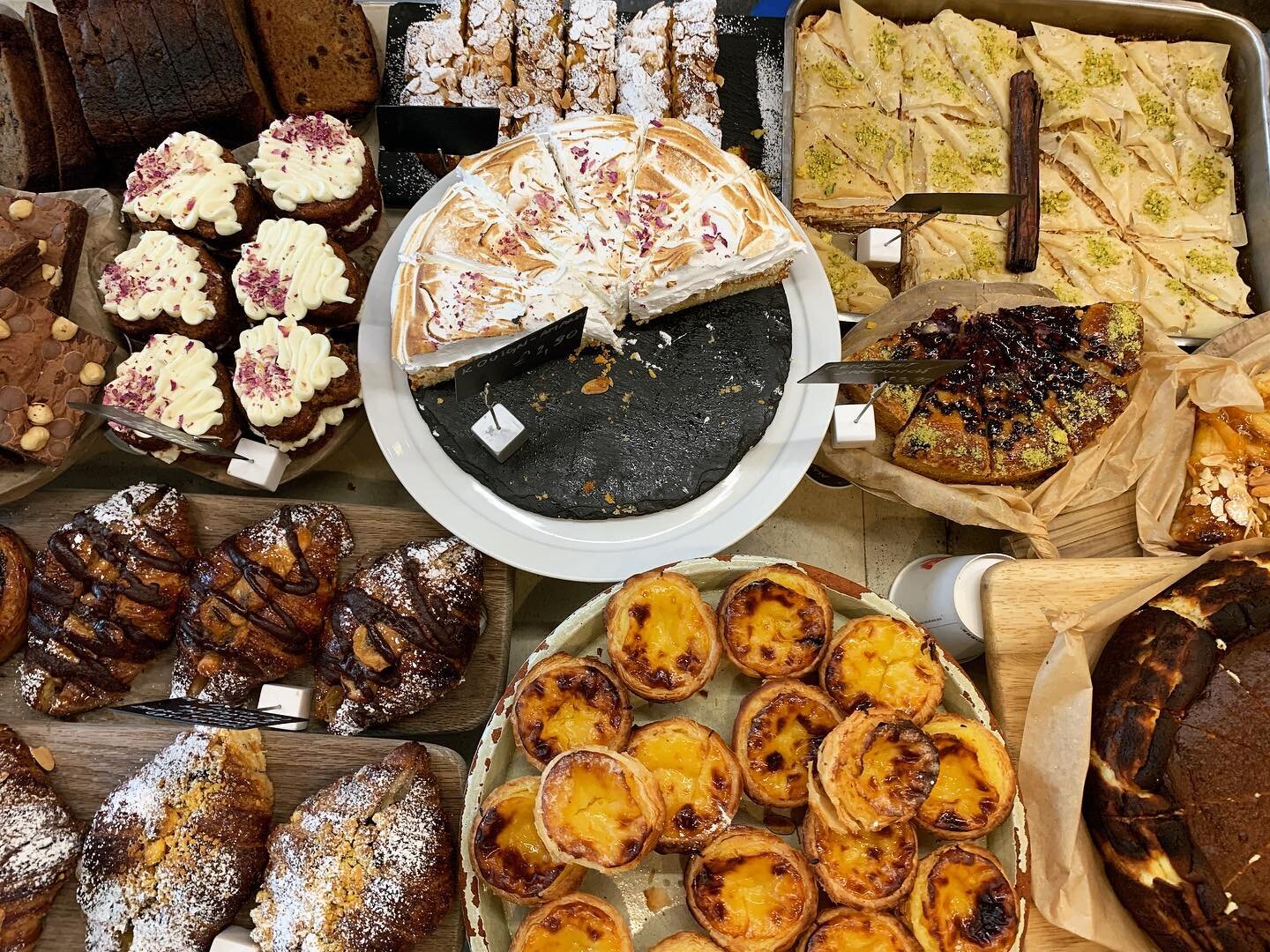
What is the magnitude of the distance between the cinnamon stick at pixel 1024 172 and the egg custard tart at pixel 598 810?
9.31 ft

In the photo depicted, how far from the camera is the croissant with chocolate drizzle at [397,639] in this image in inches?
105

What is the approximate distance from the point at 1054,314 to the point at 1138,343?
331mm

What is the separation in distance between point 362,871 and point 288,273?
2.02m

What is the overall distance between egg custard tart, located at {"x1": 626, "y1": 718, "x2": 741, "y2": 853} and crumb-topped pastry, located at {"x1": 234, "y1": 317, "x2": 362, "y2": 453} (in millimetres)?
1641

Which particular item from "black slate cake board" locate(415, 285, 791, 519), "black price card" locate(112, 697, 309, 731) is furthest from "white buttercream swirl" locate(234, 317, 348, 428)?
"black price card" locate(112, 697, 309, 731)

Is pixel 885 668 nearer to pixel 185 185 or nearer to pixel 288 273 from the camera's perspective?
pixel 288 273

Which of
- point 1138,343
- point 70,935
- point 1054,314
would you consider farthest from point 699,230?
point 70,935

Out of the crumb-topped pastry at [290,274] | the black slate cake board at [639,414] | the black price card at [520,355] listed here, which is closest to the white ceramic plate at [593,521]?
the black slate cake board at [639,414]

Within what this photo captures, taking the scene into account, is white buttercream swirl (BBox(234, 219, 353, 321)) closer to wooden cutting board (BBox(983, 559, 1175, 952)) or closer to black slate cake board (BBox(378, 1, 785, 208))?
black slate cake board (BBox(378, 1, 785, 208))

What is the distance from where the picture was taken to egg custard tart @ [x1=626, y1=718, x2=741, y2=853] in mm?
2105

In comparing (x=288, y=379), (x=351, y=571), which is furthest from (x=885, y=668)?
(x=288, y=379)

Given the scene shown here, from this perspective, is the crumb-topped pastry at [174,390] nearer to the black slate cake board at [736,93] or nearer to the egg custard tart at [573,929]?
the black slate cake board at [736,93]

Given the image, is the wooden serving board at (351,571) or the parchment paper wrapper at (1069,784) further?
the wooden serving board at (351,571)

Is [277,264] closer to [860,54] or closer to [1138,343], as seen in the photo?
[860,54]
